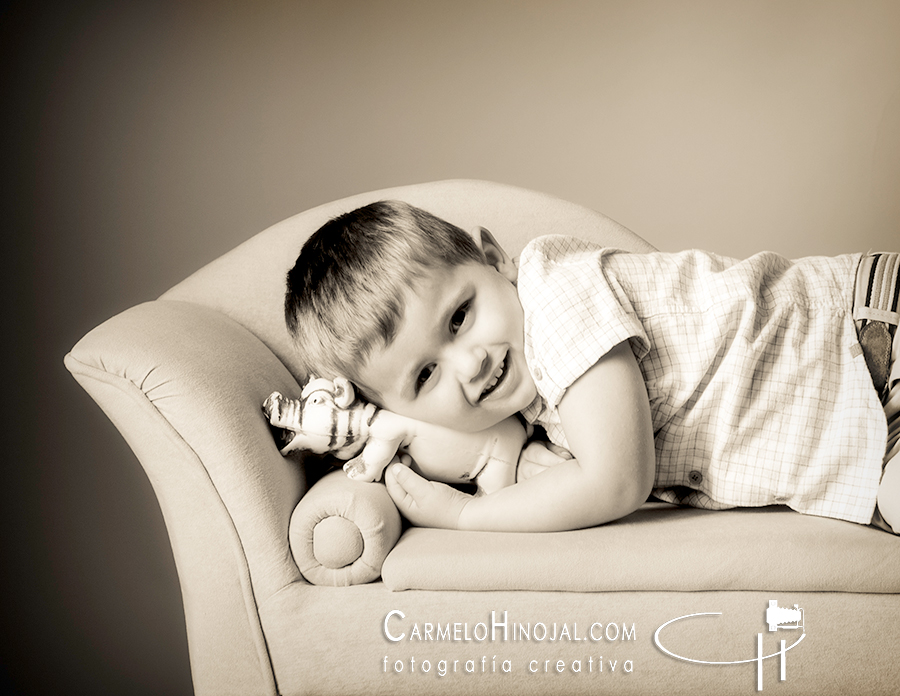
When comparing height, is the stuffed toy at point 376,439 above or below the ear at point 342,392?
below

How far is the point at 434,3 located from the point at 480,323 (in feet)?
3.66

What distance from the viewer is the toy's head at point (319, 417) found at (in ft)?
3.18

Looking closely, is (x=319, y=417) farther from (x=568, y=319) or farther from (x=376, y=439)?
(x=568, y=319)

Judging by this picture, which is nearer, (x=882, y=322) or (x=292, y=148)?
(x=882, y=322)

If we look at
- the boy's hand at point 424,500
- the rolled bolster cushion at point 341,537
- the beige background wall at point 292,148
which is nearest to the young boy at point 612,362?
the boy's hand at point 424,500

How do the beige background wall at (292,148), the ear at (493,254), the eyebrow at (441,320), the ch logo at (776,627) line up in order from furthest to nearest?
the beige background wall at (292,148) → the ear at (493,254) → the eyebrow at (441,320) → the ch logo at (776,627)

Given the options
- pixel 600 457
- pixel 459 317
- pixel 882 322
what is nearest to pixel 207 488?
pixel 459 317

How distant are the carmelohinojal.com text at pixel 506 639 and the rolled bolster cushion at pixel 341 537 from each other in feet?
0.29

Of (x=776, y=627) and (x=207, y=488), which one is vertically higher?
(x=207, y=488)

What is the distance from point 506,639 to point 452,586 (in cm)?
9

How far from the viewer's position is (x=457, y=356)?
904mm

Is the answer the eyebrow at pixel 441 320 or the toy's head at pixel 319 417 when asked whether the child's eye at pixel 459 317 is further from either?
the toy's head at pixel 319 417

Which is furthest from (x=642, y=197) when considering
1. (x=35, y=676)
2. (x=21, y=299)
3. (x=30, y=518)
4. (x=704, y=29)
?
(x=35, y=676)

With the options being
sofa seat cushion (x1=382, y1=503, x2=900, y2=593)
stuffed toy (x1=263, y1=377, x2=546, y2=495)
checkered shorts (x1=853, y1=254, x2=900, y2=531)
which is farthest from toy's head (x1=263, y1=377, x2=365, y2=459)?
checkered shorts (x1=853, y1=254, x2=900, y2=531)
